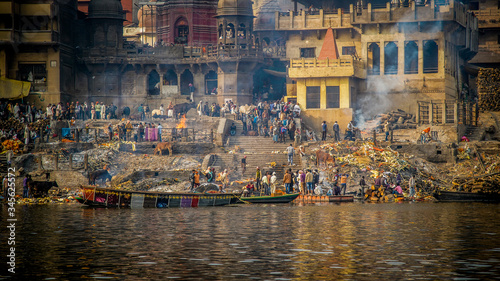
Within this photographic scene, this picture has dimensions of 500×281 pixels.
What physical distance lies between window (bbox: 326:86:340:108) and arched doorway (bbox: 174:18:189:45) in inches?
608

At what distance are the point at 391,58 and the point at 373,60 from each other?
4.36 ft

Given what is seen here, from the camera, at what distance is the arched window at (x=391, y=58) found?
55.8 metres

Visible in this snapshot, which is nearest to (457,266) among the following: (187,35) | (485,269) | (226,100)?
(485,269)

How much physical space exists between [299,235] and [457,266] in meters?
6.59

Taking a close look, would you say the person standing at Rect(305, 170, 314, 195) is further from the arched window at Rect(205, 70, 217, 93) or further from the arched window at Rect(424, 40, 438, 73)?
the arched window at Rect(205, 70, 217, 93)

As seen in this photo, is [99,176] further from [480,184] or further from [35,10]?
[480,184]

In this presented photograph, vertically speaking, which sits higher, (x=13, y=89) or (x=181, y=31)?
(x=181, y=31)

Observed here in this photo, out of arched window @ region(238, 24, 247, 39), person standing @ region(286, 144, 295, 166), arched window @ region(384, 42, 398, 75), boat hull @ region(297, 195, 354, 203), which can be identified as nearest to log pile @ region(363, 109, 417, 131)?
arched window @ region(384, 42, 398, 75)

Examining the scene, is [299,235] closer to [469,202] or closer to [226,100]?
[469,202]

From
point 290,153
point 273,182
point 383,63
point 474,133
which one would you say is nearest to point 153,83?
point 383,63

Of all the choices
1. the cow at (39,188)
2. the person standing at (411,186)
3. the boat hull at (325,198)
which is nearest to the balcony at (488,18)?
the person standing at (411,186)

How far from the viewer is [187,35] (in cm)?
6378

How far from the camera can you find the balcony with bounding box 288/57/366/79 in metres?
53.0

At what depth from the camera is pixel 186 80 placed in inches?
2373
